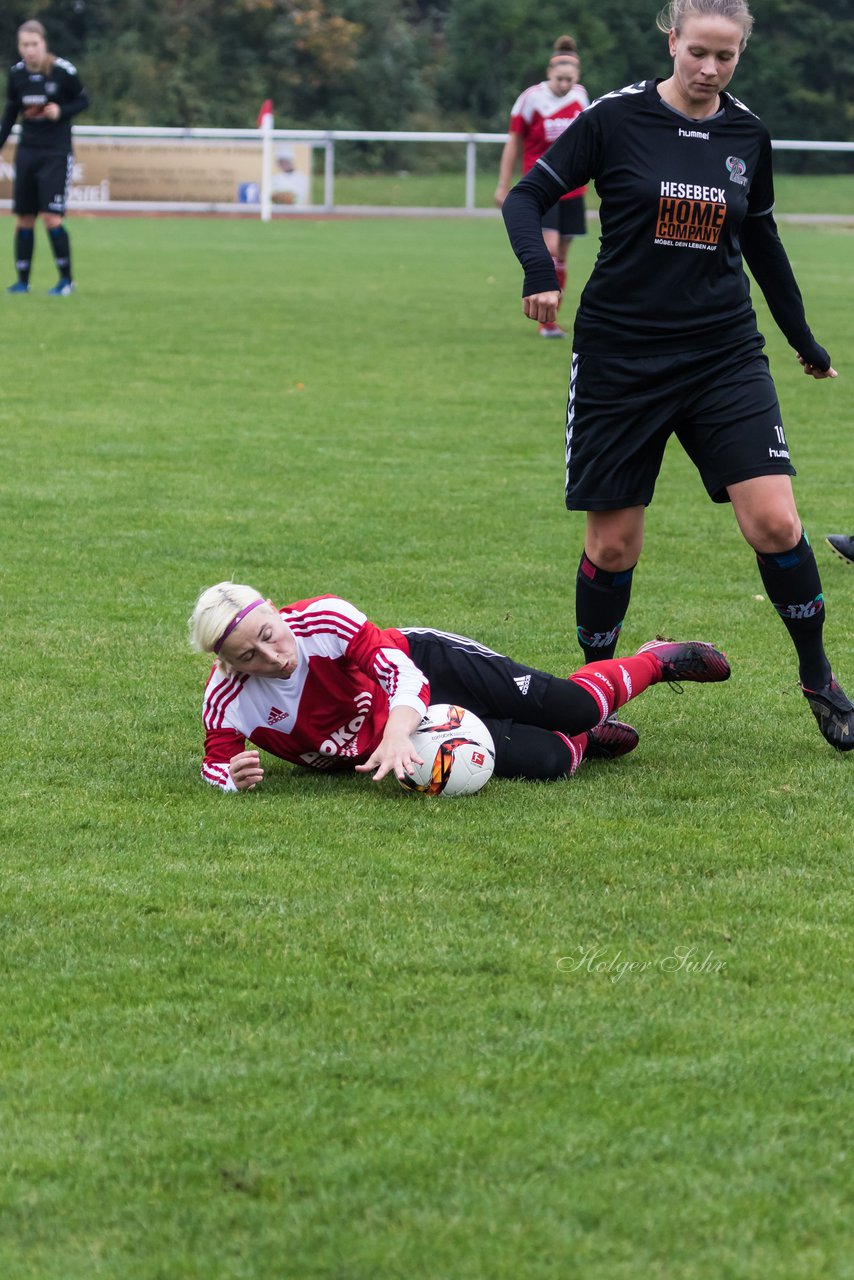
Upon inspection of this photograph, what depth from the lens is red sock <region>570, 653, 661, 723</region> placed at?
16.7 feet

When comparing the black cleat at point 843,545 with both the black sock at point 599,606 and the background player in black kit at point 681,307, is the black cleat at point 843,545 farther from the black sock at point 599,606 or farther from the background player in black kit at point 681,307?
the background player in black kit at point 681,307

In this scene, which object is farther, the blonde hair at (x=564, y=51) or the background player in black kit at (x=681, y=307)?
the blonde hair at (x=564, y=51)

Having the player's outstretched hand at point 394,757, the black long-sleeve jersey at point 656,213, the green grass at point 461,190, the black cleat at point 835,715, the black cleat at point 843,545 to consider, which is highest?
the black long-sleeve jersey at point 656,213

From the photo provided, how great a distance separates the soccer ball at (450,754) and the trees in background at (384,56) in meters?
45.0

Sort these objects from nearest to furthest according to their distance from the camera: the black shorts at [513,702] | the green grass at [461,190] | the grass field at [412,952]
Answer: the grass field at [412,952] < the black shorts at [513,702] < the green grass at [461,190]

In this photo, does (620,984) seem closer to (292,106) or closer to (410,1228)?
(410,1228)

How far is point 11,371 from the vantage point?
42.5ft

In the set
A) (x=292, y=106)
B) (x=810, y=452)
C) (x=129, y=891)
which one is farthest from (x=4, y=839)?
(x=292, y=106)

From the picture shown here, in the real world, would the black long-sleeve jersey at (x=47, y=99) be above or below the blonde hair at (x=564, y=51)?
below

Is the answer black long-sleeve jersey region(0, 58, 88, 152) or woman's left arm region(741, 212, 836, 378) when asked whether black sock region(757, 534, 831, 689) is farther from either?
black long-sleeve jersey region(0, 58, 88, 152)

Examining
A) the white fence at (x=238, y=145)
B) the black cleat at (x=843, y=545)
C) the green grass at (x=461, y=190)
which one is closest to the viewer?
the black cleat at (x=843, y=545)

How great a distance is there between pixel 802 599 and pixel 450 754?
46.1 inches

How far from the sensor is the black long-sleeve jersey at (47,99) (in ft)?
56.7

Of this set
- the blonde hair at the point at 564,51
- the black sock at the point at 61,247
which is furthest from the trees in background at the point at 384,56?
the blonde hair at the point at 564,51
